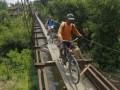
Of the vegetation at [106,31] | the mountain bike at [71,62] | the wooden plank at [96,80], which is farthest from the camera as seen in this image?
the vegetation at [106,31]

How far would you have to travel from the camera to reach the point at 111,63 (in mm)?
18250

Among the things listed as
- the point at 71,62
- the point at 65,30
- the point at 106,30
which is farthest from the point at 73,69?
the point at 106,30

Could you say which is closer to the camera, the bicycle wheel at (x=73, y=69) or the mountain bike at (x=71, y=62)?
the mountain bike at (x=71, y=62)

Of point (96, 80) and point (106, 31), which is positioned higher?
point (96, 80)

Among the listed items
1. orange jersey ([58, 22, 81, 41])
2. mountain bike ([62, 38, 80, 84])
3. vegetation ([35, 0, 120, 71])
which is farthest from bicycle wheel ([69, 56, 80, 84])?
vegetation ([35, 0, 120, 71])

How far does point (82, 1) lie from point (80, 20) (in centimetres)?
205

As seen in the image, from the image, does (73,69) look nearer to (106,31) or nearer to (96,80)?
(96,80)

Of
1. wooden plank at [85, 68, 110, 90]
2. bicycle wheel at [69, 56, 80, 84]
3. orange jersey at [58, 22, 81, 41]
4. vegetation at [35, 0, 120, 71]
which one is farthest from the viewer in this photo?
vegetation at [35, 0, 120, 71]

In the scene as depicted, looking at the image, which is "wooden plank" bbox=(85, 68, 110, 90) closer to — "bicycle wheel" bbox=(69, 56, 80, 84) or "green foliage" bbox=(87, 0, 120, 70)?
"bicycle wheel" bbox=(69, 56, 80, 84)

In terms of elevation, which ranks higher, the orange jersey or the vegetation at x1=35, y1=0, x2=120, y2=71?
the orange jersey

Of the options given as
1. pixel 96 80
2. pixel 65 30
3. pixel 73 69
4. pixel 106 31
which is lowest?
pixel 106 31

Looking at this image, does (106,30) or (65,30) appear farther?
(106,30)

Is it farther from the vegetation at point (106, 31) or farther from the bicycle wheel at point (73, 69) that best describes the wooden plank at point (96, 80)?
the vegetation at point (106, 31)

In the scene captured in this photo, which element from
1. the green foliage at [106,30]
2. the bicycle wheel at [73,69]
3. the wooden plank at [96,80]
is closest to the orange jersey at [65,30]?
the bicycle wheel at [73,69]
